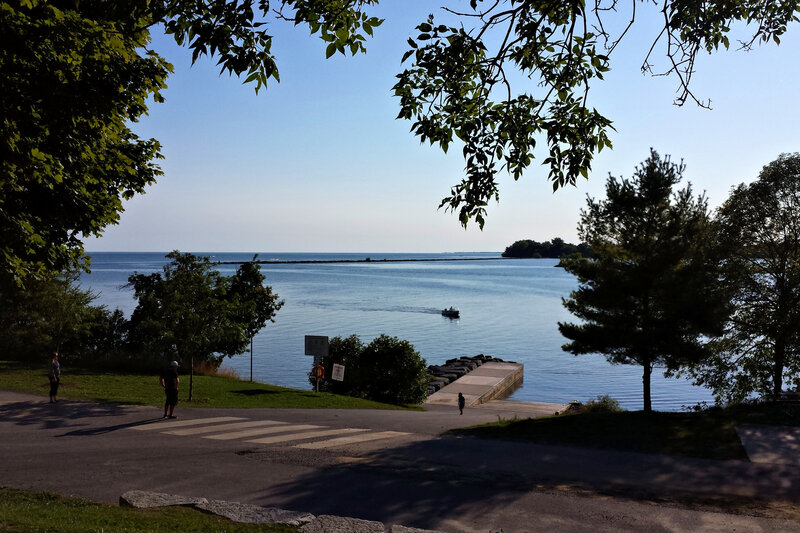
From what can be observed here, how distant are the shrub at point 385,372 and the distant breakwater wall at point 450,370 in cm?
606

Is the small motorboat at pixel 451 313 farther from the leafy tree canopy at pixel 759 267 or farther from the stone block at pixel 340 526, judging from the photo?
the stone block at pixel 340 526

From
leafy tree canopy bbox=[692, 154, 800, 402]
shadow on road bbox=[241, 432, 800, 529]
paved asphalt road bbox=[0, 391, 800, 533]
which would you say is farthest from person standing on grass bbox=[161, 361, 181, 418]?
leafy tree canopy bbox=[692, 154, 800, 402]

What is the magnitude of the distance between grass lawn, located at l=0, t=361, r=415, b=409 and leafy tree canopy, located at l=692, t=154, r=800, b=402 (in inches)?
630

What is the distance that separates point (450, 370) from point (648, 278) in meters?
27.5

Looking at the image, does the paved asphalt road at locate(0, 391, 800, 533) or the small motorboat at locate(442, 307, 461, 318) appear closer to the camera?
the paved asphalt road at locate(0, 391, 800, 533)

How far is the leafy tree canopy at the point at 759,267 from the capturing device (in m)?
24.8

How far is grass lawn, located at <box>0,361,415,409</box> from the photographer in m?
22.4

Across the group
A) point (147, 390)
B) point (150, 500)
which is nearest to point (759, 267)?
point (150, 500)

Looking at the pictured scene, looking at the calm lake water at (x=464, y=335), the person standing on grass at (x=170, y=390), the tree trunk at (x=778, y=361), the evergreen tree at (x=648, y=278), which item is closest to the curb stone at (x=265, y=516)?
the person standing on grass at (x=170, y=390)

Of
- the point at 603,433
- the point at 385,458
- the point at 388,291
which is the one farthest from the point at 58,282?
the point at 388,291

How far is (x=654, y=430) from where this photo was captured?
1524 centimetres

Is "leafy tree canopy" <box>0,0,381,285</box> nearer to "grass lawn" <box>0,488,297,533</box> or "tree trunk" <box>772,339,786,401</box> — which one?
"grass lawn" <box>0,488,297,533</box>

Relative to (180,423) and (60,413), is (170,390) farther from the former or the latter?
(60,413)

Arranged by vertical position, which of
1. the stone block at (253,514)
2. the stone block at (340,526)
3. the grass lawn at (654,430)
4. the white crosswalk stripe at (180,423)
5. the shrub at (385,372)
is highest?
the stone block at (340,526)
